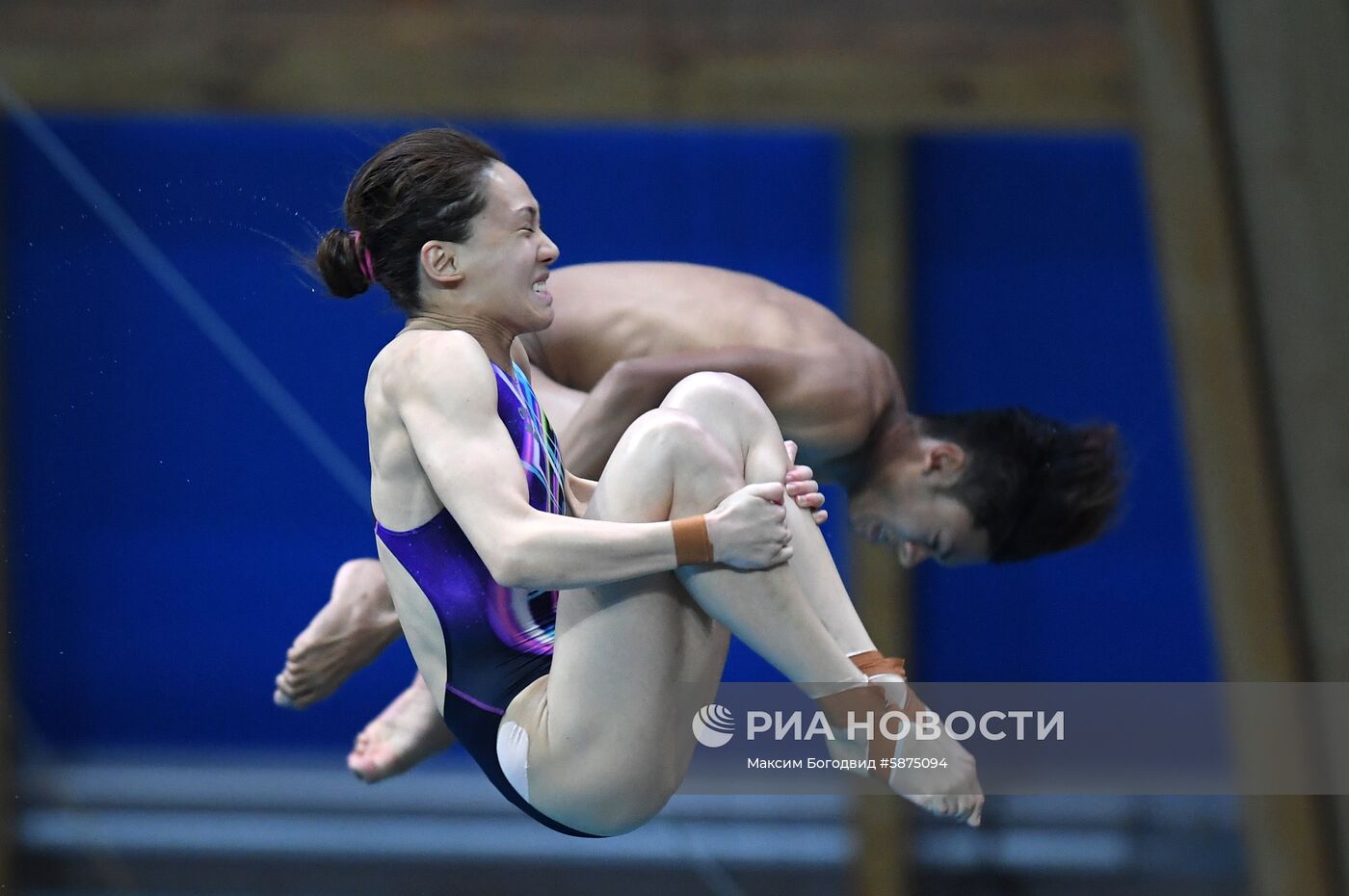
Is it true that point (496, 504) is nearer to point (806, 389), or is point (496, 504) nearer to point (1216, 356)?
point (806, 389)

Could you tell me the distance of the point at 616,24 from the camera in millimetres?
2766

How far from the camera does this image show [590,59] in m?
2.77

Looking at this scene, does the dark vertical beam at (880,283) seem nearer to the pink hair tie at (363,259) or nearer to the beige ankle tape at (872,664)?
the beige ankle tape at (872,664)

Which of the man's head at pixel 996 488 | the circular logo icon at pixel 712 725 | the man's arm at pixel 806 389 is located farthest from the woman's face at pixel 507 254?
Result: the man's head at pixel 996 488

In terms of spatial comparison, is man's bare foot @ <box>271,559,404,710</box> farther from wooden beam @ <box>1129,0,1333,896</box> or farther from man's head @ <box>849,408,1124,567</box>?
wooden beam @ <box>1129,0,1333,896</box>

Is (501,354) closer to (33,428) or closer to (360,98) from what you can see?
(360,98)

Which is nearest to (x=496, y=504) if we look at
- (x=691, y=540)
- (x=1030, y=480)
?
(x=691, y=540)

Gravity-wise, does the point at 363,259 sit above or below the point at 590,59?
below

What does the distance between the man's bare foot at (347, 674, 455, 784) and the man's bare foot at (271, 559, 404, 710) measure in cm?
8

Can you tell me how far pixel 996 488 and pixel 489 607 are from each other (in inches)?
36.7

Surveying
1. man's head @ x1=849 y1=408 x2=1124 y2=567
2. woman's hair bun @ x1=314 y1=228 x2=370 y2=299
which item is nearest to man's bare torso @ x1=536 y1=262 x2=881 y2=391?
man's head @ x1=849 y1=408 x2=1124 y2=567

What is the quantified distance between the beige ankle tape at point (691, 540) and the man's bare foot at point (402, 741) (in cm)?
69

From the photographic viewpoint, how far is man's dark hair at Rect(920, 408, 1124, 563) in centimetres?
199

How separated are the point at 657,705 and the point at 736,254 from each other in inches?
67.6
